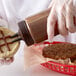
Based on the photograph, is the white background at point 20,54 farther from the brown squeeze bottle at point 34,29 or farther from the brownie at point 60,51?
the brown squeeze bottle at point 34,29

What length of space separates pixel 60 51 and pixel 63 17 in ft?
0.77

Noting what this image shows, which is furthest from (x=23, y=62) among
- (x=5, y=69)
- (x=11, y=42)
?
(x=11, y=42)

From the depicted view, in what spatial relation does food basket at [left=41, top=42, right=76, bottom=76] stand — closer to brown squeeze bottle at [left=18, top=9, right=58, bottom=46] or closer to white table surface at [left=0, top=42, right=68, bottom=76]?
white table surface at [left=0, top=42, right=68, bottom=76]

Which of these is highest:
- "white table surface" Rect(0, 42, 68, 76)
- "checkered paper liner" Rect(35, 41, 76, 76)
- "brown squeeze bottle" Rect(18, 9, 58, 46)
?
"brown squeeze bottle" Rect(18, 9, 58, 46)

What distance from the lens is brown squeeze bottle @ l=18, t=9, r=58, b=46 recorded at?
0.77m

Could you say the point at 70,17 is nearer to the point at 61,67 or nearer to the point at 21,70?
the point at 61,67

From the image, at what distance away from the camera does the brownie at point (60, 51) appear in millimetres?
955

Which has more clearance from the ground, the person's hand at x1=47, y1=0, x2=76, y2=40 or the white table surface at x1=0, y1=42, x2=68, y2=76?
the person's hand at x1=47, y1=0, x2=76, y2=40

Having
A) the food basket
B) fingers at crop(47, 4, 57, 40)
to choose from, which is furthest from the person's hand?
the food basket

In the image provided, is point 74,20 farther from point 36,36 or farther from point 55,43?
point 55,43

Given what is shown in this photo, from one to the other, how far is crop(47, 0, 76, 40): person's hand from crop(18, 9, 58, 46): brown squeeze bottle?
0.7 inches

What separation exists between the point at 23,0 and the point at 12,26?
146 millimetres

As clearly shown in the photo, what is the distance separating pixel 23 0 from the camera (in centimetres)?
114

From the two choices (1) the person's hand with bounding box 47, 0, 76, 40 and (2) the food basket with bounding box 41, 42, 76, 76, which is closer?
(1) the person's hand with bounding box 47, 0, 76, 40
